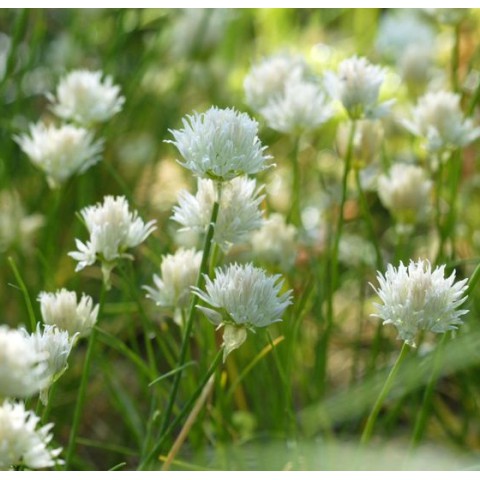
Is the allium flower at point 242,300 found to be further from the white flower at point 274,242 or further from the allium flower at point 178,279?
the white flower at point 274,242

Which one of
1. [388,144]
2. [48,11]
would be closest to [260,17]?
[48,11]

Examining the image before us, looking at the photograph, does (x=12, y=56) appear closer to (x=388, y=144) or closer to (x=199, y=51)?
(x=199, y=51)

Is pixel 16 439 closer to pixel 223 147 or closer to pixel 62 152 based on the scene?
pixel 223 147

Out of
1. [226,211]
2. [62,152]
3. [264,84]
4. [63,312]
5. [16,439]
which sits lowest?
[16,439]

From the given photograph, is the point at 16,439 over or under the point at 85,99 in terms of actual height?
under

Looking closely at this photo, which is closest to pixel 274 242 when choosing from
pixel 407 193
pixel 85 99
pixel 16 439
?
pixel 407 193

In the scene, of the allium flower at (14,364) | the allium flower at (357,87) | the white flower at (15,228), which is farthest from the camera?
the white flower at (15,228)

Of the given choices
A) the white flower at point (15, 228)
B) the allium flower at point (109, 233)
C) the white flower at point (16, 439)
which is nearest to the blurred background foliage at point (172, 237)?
the white flower at point (15, 228)

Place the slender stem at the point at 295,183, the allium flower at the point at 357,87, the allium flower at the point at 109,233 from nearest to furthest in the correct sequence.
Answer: the allium flower at the point at 109,233
the allium flower at the point at 357,87
the slender stem at the point at 295,183

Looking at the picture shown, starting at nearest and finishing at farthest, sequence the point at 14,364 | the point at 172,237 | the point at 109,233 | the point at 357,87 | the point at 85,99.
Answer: the point at 14,364
the point at 109,233
the point at 357,87
the point at 85,99
the point at 172,237
